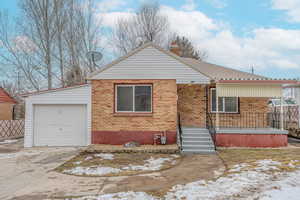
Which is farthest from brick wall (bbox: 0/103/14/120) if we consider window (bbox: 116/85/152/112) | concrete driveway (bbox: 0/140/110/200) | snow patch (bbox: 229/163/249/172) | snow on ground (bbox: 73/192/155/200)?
snow patch (bbox: 229/163/249/172)

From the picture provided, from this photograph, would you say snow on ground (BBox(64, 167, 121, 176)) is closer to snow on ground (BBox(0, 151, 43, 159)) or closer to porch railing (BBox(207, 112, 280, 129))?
snow on ground (BBox(0, 151, 43, 159))

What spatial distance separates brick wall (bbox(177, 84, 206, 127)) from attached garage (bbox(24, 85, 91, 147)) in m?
5.19

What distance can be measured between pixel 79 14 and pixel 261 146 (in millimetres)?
18539

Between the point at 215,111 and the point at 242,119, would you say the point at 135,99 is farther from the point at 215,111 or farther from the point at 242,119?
the point at 242,119

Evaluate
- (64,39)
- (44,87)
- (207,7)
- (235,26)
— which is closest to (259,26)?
(235,26)

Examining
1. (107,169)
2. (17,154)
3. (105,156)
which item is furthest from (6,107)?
(107,169)

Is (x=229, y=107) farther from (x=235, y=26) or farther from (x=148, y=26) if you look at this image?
(x=148, y=26)

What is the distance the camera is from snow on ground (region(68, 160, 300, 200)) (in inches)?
188

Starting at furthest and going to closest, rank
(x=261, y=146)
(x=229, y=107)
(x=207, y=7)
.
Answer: (x=207, y=7)
(x=229, y=107)
(x=261, y=146)

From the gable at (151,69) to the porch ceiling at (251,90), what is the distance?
3.69ft

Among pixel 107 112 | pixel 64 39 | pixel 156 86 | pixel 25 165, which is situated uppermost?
pixel 64 39

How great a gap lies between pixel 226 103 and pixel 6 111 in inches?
686

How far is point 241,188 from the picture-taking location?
5230 mm

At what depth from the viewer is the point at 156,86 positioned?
10727 mm
